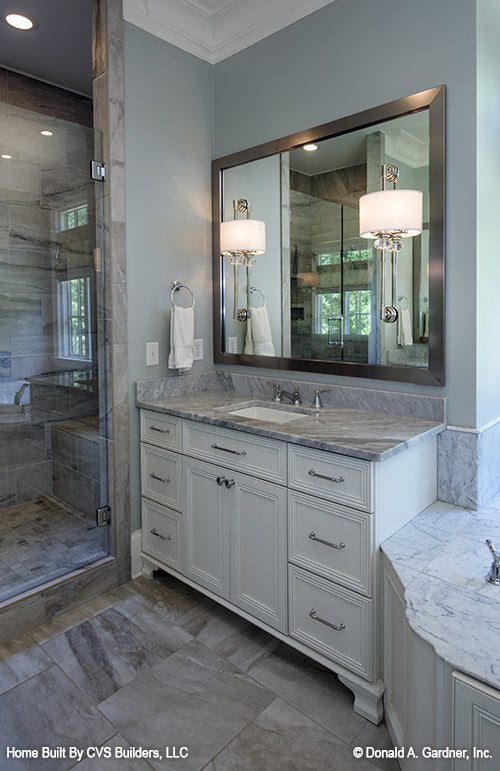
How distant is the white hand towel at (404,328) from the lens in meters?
2.01

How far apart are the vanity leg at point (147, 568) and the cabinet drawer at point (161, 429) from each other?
2.01 feet

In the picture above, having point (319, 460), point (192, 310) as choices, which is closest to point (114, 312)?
point (192, 310)

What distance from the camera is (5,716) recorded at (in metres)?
1.61

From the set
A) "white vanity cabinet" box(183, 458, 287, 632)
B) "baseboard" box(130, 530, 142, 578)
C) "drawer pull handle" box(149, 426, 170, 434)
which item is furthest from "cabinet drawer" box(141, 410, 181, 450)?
"baseboard" box(130, 530, 142, 578)

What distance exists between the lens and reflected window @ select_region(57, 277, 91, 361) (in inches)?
90.4

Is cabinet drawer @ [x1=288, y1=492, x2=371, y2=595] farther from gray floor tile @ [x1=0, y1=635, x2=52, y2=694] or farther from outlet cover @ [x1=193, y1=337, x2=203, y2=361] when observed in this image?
outlet cover @ [x1=193, y1=337, x2=203, y2=361]

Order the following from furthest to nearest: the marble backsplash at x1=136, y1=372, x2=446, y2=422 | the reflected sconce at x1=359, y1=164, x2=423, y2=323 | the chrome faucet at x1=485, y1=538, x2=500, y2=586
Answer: the marble backsplash at x1=136, y1=372, x2=446, y2=422, the reflected sconce at x1=359, y1=164, x2=423, y2=323, the chrome faucet at x1=485, y1=538, x2=500, y2=586

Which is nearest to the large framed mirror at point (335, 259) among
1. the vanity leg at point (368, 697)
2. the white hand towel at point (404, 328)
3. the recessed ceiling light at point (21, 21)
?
the white hand towel at point (404, 328)

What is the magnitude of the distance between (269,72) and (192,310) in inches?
49.2

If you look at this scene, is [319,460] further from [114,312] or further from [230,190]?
[230,190]

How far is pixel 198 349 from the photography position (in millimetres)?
2770

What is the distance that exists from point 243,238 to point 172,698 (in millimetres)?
2002

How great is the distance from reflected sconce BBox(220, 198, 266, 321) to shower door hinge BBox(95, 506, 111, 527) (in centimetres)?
142

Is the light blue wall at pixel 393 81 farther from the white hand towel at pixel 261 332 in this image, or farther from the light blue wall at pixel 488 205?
the white hand towel at pixel 261 332
